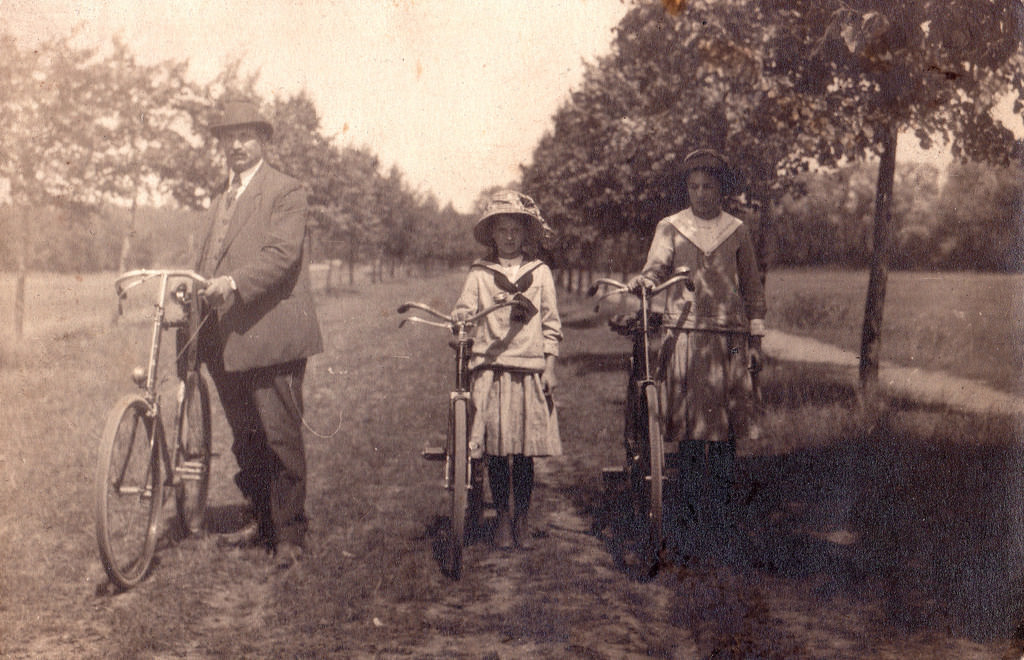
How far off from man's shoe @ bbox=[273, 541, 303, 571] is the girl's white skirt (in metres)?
1.08

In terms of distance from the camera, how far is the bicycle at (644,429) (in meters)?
4.50

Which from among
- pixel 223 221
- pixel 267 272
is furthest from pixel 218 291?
pixel 223 221

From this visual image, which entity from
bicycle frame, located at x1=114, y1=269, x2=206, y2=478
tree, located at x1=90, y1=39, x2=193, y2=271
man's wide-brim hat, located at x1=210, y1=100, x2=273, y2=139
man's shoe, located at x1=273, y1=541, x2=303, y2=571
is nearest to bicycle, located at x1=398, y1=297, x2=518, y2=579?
man's shoe, located at x1=273, y1=541, x2=303, y2=571

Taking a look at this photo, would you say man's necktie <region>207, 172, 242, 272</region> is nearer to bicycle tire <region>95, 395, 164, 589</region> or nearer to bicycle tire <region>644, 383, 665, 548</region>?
bicycle tire <region>95, 395, 164, 589</region>

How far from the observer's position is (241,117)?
471 cm

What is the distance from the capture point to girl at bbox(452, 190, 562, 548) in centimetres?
487

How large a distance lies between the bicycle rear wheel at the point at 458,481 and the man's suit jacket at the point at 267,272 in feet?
3.06

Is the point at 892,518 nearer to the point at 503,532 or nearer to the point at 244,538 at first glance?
the point at 503,532

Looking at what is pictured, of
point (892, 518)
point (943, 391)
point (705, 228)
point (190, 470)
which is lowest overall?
point (892, 518)

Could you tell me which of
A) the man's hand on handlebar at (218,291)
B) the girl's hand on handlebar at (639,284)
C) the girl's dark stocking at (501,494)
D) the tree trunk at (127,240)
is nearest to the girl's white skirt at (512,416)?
the girl's dark stocking at (501,494)

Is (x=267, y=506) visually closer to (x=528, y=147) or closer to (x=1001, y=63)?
(x=528, y=147)

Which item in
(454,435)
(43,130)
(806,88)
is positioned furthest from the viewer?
(43,130)

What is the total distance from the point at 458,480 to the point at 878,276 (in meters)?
4.68

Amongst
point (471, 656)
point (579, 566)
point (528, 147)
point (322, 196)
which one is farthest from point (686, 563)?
point (322, 196)
